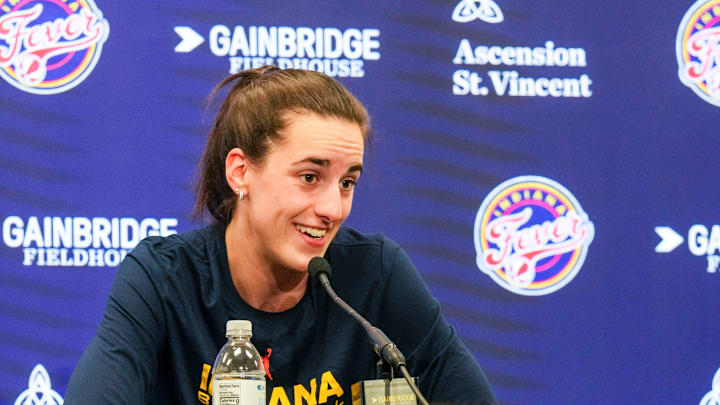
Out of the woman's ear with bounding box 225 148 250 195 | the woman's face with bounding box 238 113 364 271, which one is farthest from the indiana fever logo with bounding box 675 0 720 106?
the woman's ear with bounding box 225 148 250 195

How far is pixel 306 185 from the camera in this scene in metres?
1.45

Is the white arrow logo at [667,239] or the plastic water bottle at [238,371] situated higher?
the white arrow logo at [667,239]

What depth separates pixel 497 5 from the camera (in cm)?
249

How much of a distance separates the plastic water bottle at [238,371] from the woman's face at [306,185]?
0.55 feet

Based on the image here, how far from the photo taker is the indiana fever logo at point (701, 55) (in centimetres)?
255

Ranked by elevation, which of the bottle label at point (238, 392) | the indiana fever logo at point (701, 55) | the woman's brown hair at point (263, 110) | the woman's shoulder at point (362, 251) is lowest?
the bottle label at point (238, 392)

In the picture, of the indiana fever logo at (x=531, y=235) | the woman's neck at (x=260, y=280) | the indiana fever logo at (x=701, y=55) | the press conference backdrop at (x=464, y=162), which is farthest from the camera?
the indiana fever logo at (x=701, y=55)

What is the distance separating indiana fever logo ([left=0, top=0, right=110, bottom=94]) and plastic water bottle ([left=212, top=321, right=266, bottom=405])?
3.83 ft

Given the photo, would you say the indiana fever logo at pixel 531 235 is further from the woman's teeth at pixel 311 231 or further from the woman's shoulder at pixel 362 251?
the woman's teeth at pixel 311 231

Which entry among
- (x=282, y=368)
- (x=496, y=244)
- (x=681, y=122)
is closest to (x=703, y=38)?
(x=681, y=122)

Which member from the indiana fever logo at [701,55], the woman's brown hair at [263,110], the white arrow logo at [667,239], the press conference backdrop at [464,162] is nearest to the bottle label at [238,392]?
the woman's brown hair at [263,110]

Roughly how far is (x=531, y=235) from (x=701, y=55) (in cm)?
73

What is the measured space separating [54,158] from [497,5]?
1.27m

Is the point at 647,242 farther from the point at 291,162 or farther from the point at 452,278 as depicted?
the point at 291,162
